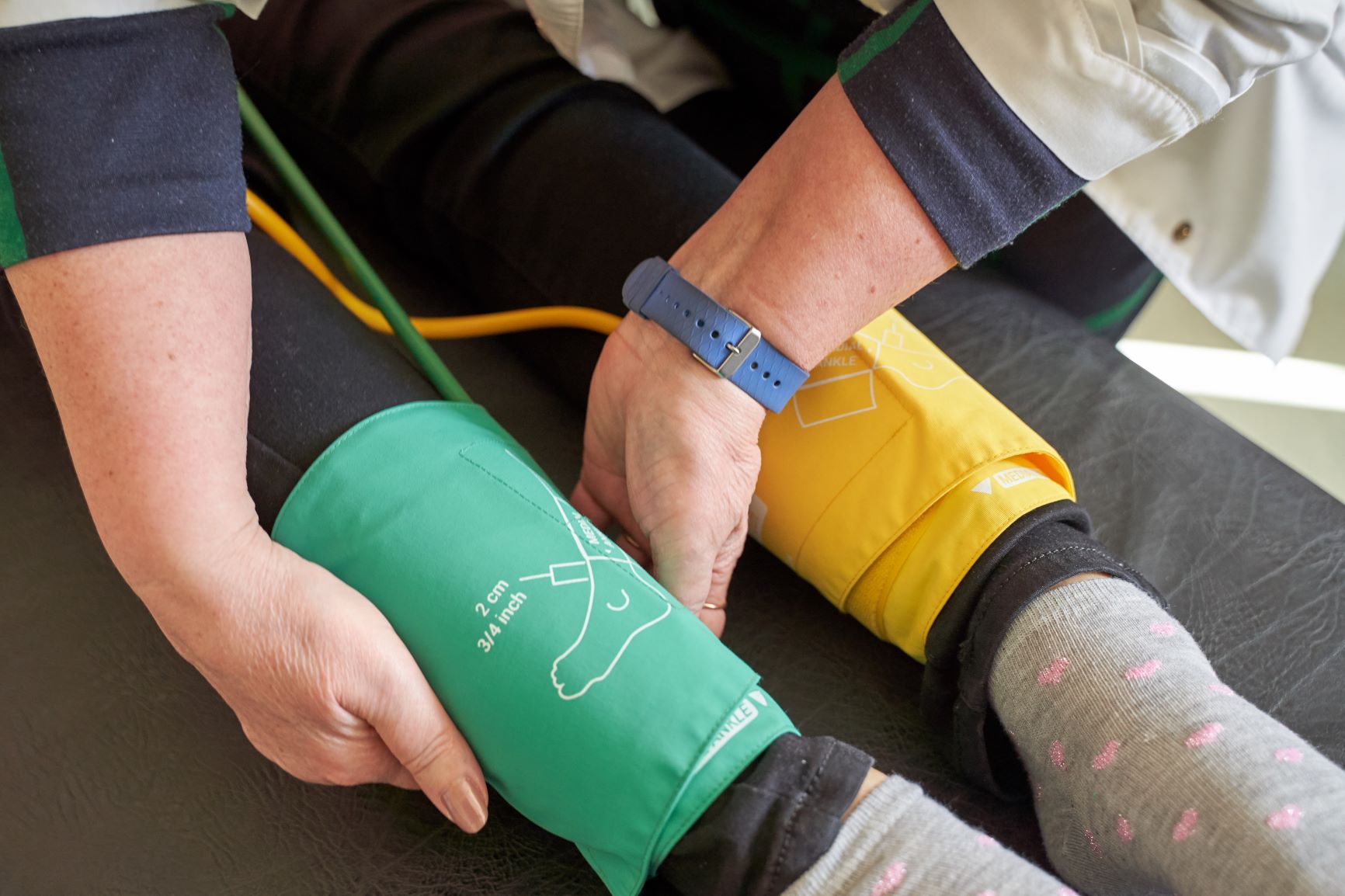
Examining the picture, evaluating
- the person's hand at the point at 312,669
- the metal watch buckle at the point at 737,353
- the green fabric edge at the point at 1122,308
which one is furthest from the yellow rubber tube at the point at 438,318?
the green fabric edge at the point at 1122,308

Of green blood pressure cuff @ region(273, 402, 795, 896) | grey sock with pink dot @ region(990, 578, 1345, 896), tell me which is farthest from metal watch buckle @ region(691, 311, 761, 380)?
grey sock with pink dot @ region(990, 578, 1345, 896)

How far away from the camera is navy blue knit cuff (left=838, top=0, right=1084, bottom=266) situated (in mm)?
536

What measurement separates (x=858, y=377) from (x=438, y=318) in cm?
34

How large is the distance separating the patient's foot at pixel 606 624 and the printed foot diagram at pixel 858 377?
18cm

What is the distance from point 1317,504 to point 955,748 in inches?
14.4

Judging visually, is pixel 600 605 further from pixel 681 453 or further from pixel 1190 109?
pixel 1190 109

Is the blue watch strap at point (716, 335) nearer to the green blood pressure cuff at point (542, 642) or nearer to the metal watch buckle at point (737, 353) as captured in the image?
the metal watch buckle at point (737, 353)

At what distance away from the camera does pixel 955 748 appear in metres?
0.59

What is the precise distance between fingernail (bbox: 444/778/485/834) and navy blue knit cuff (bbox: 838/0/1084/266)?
1.27ft

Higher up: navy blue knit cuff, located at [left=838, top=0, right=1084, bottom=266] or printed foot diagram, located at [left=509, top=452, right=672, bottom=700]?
navy blue knit cuff, located at [left=838, top=0, right=1084, bottom=266]

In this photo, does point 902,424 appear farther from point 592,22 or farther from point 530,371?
point 592,22

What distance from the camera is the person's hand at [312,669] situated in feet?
1.60

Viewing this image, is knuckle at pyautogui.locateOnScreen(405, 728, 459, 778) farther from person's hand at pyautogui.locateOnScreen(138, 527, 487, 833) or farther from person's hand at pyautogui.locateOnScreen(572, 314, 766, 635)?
person's hand at pyautogui.locateOnScreen(572, 314, 766, 635)

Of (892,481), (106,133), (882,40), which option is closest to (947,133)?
(882,40)
